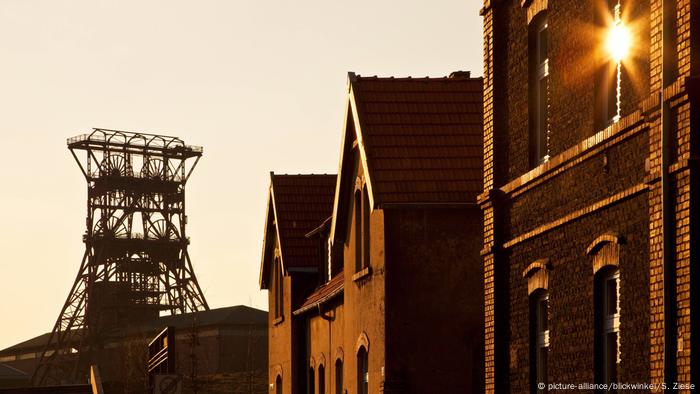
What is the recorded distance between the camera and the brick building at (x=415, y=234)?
27938mm

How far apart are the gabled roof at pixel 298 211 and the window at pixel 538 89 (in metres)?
19.2

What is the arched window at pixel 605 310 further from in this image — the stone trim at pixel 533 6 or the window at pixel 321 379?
the window at pixel 321 379

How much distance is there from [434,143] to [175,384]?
6734 millimetres

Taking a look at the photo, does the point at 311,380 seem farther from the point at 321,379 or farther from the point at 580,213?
the point at 580,213

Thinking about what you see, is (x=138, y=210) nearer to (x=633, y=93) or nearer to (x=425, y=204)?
(x=425, y=204)

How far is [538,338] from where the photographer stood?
2031 centimetres

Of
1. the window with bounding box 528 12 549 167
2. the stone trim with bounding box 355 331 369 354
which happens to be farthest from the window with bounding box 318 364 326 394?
the window with bounding box 528 12 549 167

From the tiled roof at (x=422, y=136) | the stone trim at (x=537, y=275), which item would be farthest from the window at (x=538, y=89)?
the tiled roof at (x=422, y=136)

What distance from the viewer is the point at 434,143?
94.3 ft

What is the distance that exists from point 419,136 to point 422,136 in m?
0.05

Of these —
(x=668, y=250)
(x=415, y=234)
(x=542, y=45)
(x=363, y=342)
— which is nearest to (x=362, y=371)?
(x=363, y=342)

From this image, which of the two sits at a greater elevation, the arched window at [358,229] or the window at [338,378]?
the arched window at [358,229]

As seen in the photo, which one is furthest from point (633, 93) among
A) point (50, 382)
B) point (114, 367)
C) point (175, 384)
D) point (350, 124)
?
point (50, 382)

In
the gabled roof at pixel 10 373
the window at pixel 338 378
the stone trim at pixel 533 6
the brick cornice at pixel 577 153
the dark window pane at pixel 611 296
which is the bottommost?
the gabled roof at pixel 10 373
